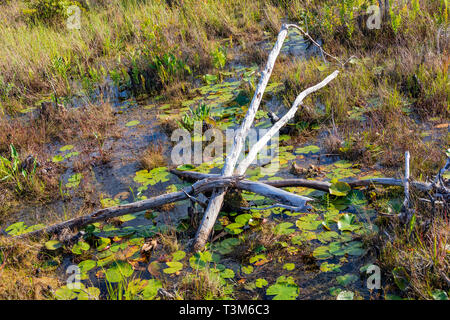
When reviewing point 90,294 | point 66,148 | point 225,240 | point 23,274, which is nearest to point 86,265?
point 23,274

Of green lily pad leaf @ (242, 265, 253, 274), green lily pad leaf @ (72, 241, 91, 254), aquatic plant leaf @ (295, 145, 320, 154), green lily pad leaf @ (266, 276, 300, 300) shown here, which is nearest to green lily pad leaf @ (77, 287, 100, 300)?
green lily pad leaf @ (72, 241, 91, 254)

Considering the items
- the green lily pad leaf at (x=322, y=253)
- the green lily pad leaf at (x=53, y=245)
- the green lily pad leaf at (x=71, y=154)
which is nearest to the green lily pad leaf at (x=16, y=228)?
the green lily pad leaf at (x=53, y=245)

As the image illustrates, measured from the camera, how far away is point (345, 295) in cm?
238

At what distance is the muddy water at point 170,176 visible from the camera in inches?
105

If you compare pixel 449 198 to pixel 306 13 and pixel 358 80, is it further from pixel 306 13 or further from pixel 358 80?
pixel 306 13

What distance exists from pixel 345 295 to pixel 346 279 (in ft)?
0.64

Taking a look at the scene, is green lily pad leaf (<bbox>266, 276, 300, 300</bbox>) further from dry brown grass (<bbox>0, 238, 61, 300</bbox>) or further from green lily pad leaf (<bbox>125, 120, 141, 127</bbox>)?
green lily pad leaf (<bbox>125, 120, 141, 127</bbox>)

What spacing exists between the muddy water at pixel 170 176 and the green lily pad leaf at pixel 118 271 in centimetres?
9

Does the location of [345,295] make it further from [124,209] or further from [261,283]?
[124,209]

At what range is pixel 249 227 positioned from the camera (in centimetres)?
322

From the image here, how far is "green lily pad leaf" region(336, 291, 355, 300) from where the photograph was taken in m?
2.37

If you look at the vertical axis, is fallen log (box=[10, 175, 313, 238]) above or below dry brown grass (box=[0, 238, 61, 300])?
above

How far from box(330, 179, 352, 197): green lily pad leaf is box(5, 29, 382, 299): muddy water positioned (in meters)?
0.16
